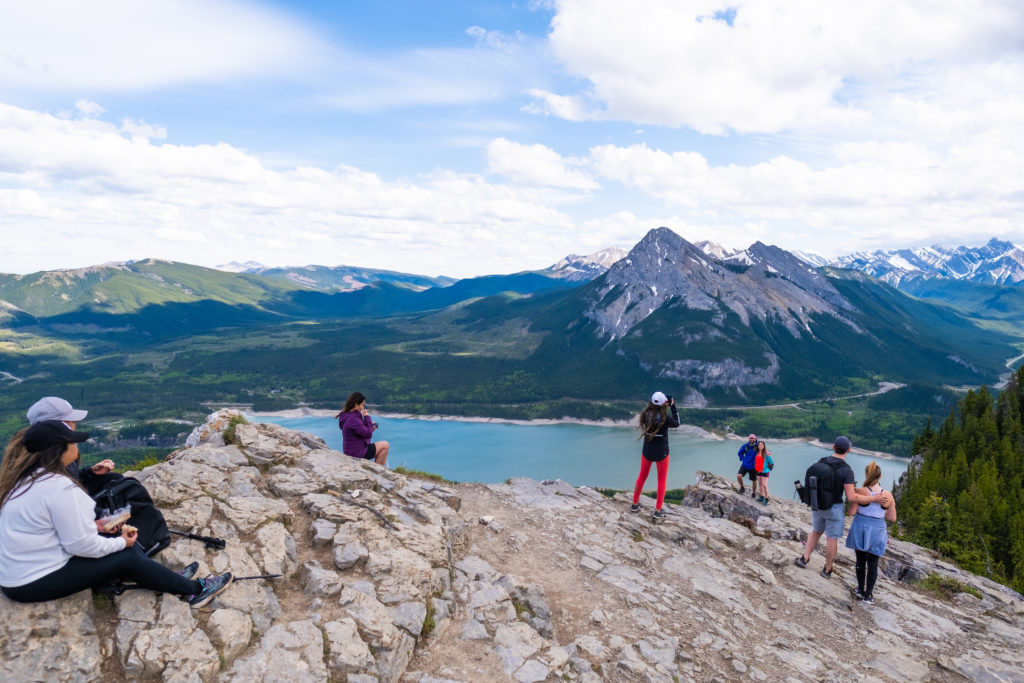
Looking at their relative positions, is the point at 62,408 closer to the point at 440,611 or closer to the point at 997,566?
the point at 440,611

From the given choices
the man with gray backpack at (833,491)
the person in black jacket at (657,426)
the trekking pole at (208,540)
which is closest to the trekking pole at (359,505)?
the trekking pole at (208,540)

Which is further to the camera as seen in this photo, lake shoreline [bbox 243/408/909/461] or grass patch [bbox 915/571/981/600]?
lake shoreline [bbox 243/408/909/461]

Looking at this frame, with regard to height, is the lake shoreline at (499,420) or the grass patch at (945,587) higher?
the grass patch at (945,587)

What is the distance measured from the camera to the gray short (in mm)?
14859

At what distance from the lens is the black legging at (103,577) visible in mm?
7031

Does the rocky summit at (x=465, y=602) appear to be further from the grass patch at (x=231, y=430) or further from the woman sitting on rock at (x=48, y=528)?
the woman sitting on rock at (x=48, y=528)

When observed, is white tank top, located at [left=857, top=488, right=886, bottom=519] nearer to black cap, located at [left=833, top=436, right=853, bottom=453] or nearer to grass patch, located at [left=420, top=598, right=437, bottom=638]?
black cap, located at [left=833, top=436, right=853, bottom=453]

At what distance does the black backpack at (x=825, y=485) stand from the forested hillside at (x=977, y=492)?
13.2 m

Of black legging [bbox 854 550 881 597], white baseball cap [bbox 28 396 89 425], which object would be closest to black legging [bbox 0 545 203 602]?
white baseball cap [bbox 28 396 89 425]

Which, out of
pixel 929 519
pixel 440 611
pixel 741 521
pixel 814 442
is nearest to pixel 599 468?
pixel 814 442

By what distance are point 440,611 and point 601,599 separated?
14.2ft

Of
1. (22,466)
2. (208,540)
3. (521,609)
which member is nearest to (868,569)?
(521,609)

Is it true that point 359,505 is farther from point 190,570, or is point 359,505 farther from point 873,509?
point 873,509

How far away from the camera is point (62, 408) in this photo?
306 inches
